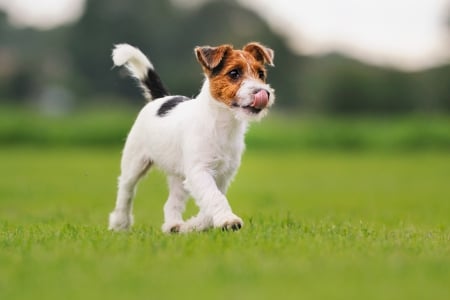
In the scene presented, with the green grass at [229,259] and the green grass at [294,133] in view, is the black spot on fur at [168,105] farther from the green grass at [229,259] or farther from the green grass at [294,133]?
the green grass at [294,133]

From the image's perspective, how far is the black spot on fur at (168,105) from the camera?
8.66m

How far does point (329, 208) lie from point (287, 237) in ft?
20.7

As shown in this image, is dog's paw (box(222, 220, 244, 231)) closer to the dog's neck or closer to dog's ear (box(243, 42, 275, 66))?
the dog's neck

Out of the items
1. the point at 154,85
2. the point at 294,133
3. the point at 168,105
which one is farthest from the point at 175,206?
the point at 294,133

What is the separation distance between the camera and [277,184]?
63.8 feet

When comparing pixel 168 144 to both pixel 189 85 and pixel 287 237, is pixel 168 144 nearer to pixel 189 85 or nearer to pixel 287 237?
pixel 287 237

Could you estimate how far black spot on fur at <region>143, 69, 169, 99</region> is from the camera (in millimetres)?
9516

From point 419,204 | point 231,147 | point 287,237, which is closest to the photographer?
point 287,237

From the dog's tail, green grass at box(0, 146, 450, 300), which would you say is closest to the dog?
green grass at box(0, 146, 450, 300)

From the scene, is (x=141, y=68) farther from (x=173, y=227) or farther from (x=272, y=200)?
(x=272, y=200)

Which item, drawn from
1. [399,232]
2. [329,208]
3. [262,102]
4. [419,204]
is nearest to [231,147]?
[262,102]

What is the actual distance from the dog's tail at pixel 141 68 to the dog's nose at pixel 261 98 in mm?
2349

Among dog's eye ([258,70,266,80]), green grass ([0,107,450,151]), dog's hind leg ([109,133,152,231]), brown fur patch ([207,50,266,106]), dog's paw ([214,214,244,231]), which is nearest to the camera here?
dog's paw ([214,214,244,231])

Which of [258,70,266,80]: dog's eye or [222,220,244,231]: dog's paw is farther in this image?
[258,70,266,80]: dog's eye
